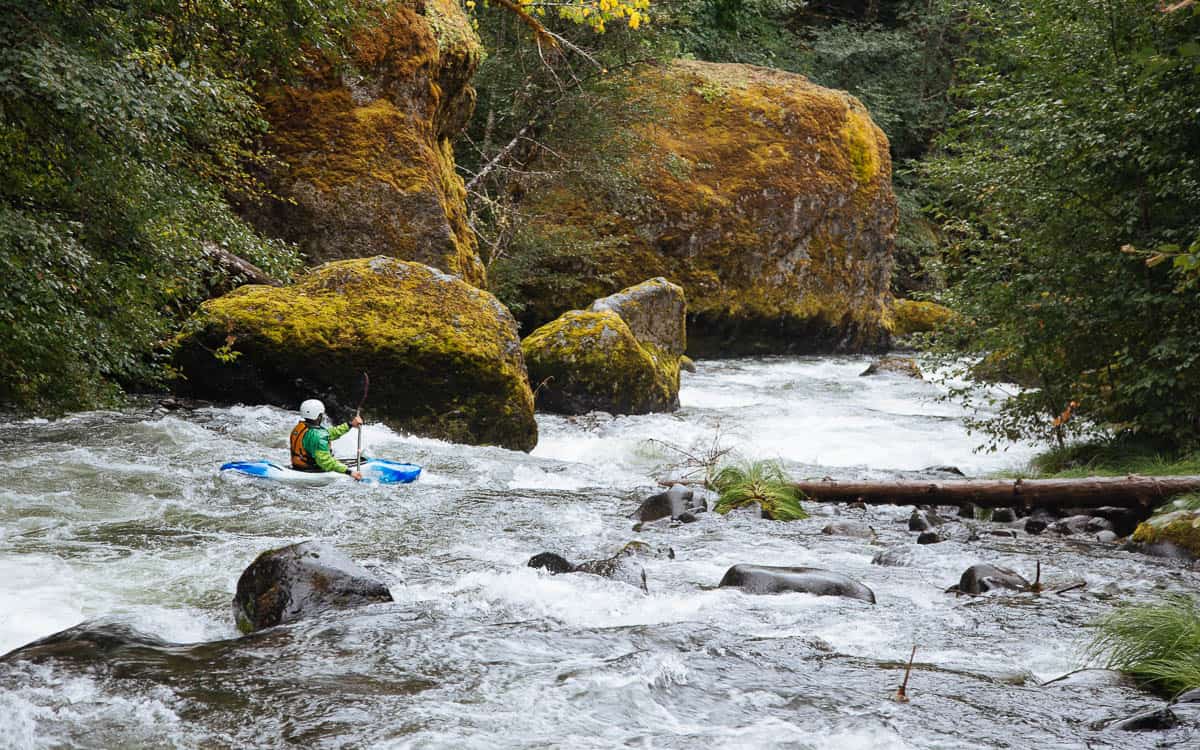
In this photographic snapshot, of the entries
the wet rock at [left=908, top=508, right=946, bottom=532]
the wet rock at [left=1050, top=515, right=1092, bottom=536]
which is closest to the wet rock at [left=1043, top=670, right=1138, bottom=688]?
the wet rock at [left=908, top=508, right=946, bottom=532]

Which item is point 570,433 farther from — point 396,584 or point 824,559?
A: point 396,584

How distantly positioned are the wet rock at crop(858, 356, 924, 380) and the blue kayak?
1195cm

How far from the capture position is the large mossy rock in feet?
32.2

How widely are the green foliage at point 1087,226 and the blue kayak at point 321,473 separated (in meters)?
5.71

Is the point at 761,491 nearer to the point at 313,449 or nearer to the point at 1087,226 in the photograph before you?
the point at 313,449

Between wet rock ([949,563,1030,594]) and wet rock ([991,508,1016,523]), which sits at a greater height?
wet rock ([949,563,1030,594])

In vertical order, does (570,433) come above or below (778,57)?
below

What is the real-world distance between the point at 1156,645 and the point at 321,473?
5.87 meters

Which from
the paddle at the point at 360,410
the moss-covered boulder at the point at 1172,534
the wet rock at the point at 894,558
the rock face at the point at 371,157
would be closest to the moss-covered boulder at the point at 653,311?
the rock face at the point at 371,157

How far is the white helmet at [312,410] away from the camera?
8047mm

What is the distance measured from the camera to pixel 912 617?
5.07m

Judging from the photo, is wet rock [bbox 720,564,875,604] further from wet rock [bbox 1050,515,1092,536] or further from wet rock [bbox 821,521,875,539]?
wet rock [bbox 1050,515,1092,536]

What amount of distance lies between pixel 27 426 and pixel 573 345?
6.05 meters

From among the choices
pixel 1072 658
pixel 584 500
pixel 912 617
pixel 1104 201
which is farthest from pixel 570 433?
pixel 1072 658
